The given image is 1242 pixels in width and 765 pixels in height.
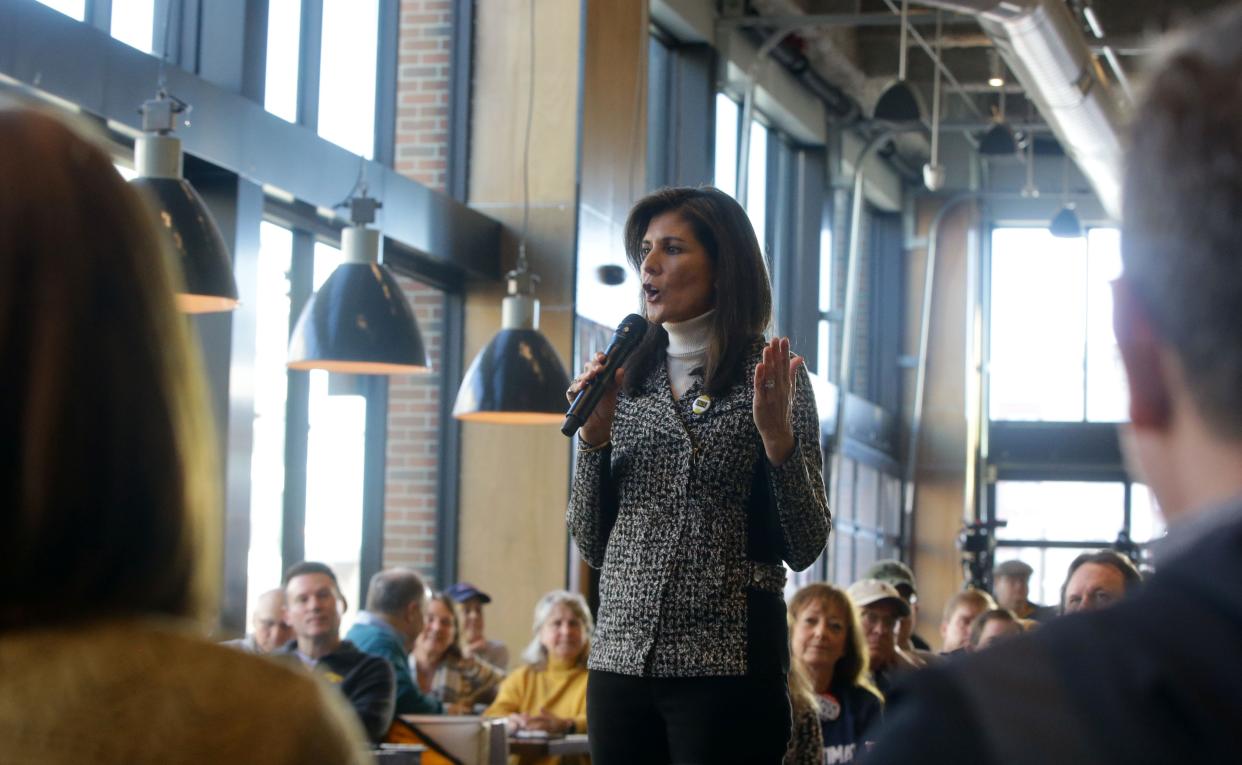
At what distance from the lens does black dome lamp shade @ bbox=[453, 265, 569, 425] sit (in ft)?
20.4

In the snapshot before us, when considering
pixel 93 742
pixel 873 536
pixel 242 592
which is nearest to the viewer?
pixel 93 742

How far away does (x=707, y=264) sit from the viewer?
107 inches

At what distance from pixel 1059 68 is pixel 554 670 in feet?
15.7

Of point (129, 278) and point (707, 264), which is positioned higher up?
point (707, 264)

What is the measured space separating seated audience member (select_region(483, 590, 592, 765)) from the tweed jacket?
139 inches

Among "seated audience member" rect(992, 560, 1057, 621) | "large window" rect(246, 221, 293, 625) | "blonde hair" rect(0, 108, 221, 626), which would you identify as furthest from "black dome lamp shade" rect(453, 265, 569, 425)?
"blonde hair" rect(0, 108, 221, 626)

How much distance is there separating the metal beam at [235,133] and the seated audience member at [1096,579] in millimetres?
2982

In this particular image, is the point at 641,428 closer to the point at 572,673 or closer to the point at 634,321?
the point at 634,321

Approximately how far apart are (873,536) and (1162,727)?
1503 cm

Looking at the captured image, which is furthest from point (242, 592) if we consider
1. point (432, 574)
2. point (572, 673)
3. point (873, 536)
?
point (873, 536)

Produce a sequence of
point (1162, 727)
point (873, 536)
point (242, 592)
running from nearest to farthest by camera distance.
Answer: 1. point (1162, 727)
2. point (242, 592)
3. point (873, 536)

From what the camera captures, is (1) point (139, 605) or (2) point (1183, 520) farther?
(1) point (139, 605)

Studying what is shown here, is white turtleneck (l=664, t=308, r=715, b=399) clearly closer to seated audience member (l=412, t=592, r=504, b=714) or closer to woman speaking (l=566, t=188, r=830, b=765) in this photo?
woman speaking (l=566, t=188, r=830, b=765)

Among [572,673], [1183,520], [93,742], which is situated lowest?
[572,673]
